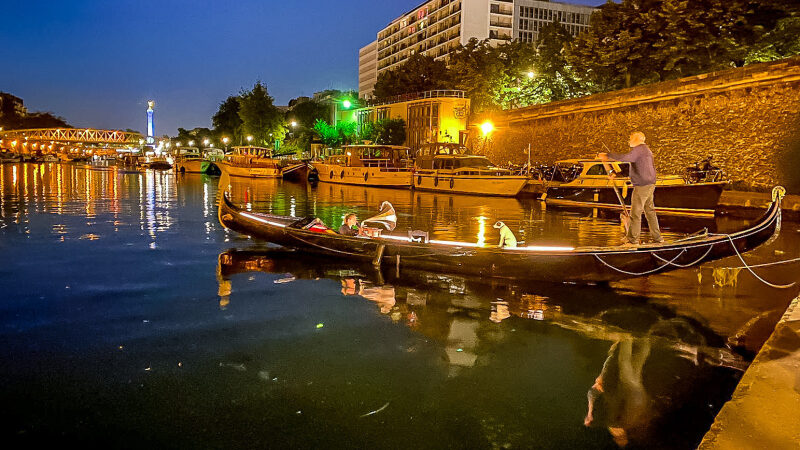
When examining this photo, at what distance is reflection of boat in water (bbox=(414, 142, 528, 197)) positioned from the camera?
28.7 metres

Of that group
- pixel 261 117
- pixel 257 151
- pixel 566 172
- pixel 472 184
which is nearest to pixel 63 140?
pixel 261 117

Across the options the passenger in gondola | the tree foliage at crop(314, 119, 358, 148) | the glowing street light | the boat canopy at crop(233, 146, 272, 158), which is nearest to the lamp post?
the glowing street light

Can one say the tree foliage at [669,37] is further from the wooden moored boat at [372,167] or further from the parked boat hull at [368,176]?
the parked boat hull at [368,176]

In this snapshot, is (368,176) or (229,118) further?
(229,118)

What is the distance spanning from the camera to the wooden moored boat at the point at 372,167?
116 ft

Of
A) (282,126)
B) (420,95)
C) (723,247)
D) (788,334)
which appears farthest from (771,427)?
(282,126)

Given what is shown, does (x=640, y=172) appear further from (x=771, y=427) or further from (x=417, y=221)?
(x=417, y=221)

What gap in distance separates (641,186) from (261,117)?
64320mm

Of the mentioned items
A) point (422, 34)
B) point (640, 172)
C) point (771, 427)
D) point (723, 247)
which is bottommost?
point (771, 427)

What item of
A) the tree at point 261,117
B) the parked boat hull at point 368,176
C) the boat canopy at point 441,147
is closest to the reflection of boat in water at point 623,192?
the boat canopy at point 441,147

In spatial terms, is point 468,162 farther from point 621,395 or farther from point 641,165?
point 621,395

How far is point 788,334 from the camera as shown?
517 cm

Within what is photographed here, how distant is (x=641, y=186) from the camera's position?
8930 mm

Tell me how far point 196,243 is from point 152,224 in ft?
12.9
